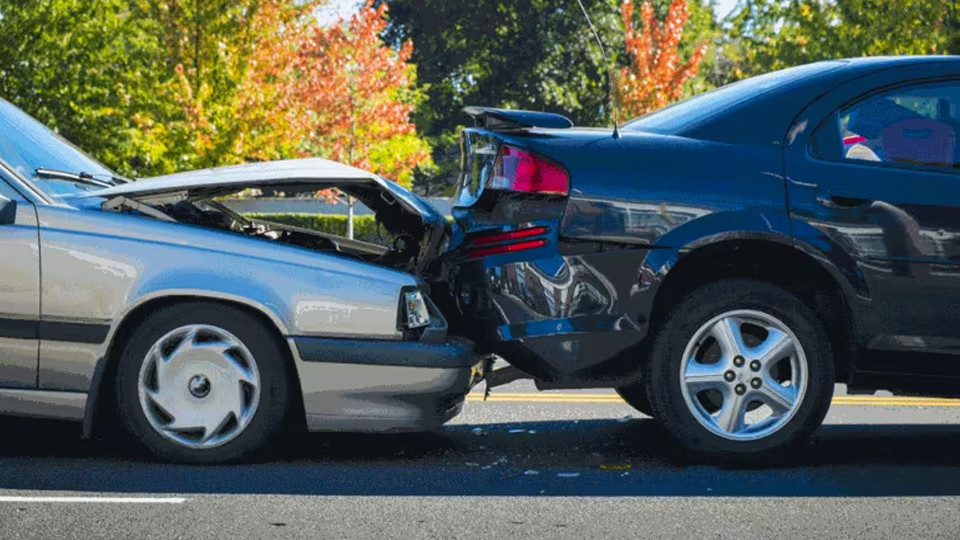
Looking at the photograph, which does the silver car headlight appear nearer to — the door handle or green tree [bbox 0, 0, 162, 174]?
the door handle

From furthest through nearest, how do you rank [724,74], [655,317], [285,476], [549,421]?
1. [724,74]
2. [549,421]
3. [655,317]
4. [285,476]

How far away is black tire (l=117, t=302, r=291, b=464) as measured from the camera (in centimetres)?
554

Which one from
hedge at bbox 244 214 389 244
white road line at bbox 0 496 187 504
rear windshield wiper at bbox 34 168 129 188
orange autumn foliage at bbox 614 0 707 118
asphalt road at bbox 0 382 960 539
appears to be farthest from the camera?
hedge at bbox 244 214 389 244

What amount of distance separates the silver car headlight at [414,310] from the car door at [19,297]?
4.61 feet

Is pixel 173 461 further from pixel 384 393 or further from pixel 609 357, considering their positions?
pixel 609 357

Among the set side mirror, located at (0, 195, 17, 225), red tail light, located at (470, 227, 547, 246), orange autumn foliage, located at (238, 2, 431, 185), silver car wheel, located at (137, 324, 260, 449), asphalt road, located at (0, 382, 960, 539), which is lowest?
asphalt road, located at (0, 382, 960, 539)

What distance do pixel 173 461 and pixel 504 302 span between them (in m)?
1.42

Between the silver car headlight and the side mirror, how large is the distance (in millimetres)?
1532

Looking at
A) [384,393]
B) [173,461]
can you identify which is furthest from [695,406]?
[173,461]

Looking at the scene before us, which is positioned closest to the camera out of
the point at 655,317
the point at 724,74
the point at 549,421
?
the point at 655,317

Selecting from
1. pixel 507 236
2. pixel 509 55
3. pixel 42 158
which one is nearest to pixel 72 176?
pixel 42 158

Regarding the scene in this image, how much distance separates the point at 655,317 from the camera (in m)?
5.80

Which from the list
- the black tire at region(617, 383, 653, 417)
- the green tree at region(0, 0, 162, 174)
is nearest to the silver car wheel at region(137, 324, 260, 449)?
the black tire at region(617, 383, 653, 417)

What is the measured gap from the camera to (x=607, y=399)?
8.02m
